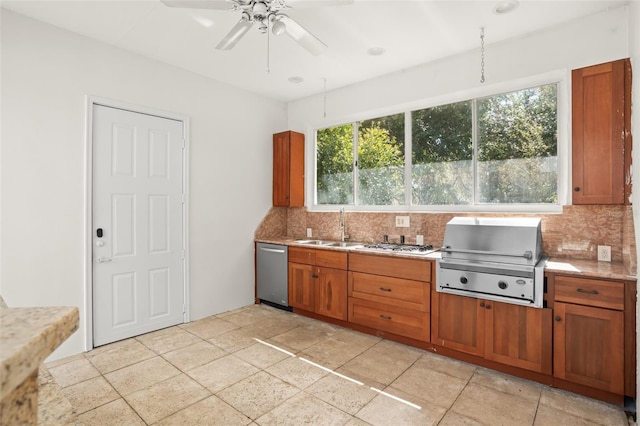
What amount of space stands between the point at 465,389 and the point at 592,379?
2.71 feet

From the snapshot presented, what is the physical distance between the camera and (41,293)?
110 inches

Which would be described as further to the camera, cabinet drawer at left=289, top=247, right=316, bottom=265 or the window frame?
cabinet drawer at left=289, top=247, right=316, bottom=265

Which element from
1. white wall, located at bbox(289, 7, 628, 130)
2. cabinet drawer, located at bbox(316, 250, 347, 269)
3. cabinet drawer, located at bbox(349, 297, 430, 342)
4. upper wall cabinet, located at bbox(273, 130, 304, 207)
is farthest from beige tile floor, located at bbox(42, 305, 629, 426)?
white wall, located at bbox(289, 7, 628, 130)

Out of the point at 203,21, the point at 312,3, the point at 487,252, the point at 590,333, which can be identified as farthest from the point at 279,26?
the point at 590,333

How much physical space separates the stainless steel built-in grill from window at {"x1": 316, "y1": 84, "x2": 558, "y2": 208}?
0.51 meters

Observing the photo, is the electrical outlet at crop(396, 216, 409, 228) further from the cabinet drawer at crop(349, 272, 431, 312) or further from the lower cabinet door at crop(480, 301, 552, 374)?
the lower cabinet door at crop(480, 301, 552, 374)

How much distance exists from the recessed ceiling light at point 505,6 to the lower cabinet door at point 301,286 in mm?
2982

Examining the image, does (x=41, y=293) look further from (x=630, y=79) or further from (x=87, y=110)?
(x=630, y=79)

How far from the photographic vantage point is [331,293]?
3.73 metres

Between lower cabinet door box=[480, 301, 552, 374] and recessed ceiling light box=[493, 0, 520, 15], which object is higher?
recessed ceiling light box=[493, 0, 520, 15]

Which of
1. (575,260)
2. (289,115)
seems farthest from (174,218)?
(575,260)

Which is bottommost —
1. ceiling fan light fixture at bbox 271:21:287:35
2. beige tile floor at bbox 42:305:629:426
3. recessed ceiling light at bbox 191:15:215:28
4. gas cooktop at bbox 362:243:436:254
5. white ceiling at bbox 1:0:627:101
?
beige tile floor at bbox 42:305:629:426

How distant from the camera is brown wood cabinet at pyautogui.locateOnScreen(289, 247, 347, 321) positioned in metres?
3.65

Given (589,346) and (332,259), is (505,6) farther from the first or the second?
(332,259)
